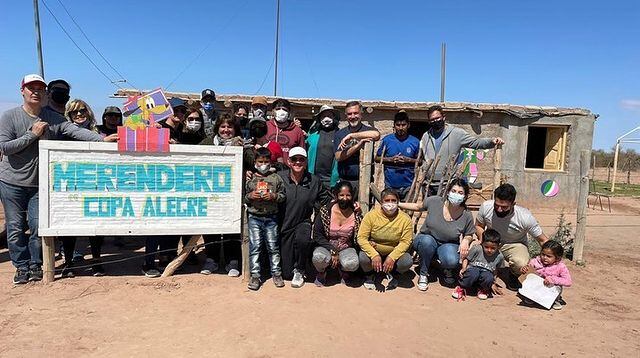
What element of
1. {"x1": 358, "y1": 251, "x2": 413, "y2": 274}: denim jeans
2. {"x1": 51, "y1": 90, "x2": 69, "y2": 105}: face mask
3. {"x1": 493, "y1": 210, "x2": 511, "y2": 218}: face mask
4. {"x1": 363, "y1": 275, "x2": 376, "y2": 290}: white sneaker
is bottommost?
{"x1": 363, "y1": 275, "x2": 376, "y2": 290}: white sneaker

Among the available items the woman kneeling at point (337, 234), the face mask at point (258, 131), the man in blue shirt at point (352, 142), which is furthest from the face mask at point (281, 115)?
the woman kneeling at point (337, 234)

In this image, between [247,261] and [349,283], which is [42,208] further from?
[349,283]

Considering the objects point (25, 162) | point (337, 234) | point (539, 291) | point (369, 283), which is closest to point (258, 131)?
point (337, 234)

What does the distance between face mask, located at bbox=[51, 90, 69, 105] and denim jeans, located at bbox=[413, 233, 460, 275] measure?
165 inches

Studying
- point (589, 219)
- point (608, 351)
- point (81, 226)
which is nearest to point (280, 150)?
point (81, 226)

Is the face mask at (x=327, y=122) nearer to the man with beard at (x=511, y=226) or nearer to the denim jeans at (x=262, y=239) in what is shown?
the denim jeans at (x=262, y=239)

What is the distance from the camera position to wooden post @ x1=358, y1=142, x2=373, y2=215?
4.90 meters

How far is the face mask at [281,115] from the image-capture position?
16.0 ft

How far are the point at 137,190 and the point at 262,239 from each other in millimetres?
1381

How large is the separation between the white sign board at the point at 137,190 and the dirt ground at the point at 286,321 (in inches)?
23.1

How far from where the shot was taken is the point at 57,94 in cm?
462

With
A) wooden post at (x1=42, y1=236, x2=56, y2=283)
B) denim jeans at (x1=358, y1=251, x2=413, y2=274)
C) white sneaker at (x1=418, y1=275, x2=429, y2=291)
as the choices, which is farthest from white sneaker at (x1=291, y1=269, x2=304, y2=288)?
wooden post at (x1=42, y1=236, x2=56, y2=283)

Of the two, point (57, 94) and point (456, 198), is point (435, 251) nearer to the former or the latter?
point (456, 198)

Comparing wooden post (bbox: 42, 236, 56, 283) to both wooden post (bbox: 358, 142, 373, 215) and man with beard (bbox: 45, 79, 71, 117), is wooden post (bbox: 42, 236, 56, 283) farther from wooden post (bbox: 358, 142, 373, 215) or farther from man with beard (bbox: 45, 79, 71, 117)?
wooden post (bbox: 358, 142, 373, 215)
